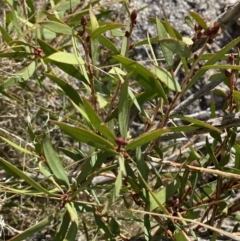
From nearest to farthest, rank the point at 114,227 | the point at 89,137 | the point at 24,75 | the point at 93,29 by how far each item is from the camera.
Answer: the point at 89,137
the point at 93,29
the point at 114,227
the point at 24,75

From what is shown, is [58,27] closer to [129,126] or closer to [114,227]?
[129,126]

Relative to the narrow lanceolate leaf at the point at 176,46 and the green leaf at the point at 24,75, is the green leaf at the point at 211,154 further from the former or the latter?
the green leaf at the point at 24,75

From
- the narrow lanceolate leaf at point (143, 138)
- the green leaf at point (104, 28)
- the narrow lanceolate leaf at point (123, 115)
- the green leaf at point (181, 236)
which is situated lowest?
the green leaf at point (181, 236)

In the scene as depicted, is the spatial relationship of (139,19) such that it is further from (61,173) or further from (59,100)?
(61,173)

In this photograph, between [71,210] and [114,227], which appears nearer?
[71,210]

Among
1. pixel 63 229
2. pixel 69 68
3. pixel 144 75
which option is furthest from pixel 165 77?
pixel 63 229

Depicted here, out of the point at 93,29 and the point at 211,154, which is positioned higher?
the point at 93,29

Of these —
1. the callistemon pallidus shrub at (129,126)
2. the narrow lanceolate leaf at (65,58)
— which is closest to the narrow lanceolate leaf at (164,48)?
the callistemon pallidus shrub at (129,126)

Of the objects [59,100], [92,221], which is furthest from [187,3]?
[92,221]

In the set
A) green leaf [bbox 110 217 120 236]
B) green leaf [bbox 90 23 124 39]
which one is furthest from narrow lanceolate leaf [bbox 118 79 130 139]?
green leaf [bbox 110 217 120 236]

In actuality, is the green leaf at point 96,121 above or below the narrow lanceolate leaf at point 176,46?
below

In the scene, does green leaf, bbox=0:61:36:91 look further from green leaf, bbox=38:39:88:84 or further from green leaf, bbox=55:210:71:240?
green leaf, bbox=55:210:71:240
